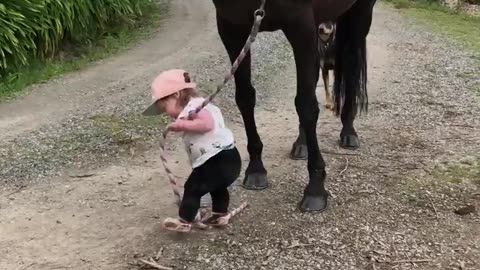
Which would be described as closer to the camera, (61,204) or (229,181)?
(229,181)

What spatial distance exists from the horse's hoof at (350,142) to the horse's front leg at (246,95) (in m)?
0.90

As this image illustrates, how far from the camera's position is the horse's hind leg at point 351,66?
4.71m

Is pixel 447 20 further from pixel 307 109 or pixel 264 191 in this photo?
pixel 307 109

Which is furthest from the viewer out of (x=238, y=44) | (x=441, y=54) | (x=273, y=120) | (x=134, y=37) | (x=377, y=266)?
(x=134, y=37)

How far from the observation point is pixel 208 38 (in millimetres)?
9375

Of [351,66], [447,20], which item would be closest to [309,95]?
[351,66]

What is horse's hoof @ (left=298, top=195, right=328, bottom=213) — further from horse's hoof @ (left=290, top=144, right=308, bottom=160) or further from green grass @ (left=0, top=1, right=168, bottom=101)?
green grass @ (left=0, top=1, right=168, bottom=101)

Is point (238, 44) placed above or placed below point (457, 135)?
above

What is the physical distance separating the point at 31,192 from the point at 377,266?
2.24 m

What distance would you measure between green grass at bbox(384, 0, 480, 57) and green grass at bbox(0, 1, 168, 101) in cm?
426

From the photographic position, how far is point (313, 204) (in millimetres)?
3879

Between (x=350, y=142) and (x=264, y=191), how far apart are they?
3.42 feet

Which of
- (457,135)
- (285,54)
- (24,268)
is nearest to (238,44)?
(24,268)

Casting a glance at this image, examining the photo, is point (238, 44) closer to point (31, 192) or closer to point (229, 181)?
point (229, 181)
